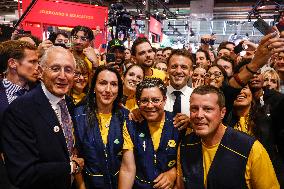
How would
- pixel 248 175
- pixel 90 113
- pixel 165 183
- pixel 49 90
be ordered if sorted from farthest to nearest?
pixel 90 113
pixel 165 183
pixel 49 90
pixel 248 175

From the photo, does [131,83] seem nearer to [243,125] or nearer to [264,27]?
[243,125]

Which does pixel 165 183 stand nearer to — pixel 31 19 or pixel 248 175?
pixel 248 175

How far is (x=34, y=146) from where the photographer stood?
2.05 meters

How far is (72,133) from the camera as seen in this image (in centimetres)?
248

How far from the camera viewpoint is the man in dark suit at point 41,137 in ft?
6.59

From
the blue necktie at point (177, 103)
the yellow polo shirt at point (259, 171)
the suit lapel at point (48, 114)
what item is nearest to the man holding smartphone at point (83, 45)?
the blue necktie at point (177, 103)

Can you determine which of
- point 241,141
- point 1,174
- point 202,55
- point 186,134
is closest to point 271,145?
point 241,141

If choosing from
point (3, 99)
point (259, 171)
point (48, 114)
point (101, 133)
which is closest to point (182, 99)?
point (101, 133)

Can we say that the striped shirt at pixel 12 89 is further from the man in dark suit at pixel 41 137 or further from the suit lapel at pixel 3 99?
the man in dark suit at pixel 41 137

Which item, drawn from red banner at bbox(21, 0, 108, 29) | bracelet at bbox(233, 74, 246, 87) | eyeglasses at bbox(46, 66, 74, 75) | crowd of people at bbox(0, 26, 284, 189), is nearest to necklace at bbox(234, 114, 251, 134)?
crowd of people at bbox(0, 26, 284, 189)

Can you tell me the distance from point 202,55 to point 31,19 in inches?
194

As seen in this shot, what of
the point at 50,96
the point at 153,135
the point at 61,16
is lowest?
the point at 153,135

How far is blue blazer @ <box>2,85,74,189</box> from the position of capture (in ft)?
6.57

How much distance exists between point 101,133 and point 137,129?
1.05 ft
